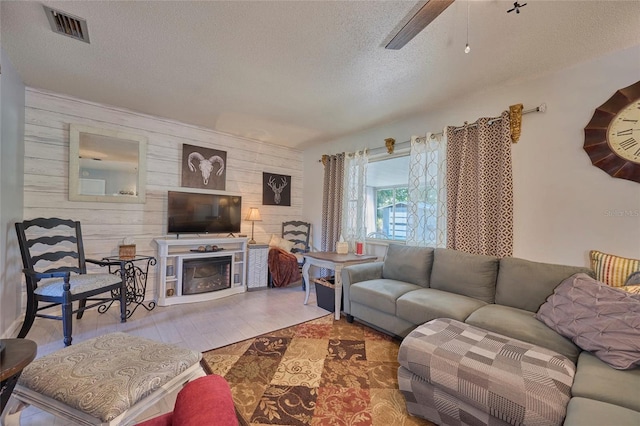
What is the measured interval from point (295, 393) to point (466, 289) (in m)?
1.72

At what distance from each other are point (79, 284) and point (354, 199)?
327cm

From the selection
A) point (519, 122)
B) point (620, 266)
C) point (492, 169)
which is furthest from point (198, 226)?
point (620, 266)

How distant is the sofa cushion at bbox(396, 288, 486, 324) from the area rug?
0.37 m

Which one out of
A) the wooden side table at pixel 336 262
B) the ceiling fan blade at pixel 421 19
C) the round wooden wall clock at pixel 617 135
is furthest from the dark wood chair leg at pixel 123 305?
the round wooden wall clock at pixel 617 135

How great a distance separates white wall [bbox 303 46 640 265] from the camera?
6.68 feet

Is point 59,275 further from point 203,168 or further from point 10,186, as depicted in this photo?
point 203,168

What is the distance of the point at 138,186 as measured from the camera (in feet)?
11.4

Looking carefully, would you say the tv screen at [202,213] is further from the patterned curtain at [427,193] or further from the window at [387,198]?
the patterned curtain at [427,193]

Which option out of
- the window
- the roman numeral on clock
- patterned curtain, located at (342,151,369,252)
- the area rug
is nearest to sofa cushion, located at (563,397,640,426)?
the area rug

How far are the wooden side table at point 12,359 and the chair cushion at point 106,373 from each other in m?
0.19

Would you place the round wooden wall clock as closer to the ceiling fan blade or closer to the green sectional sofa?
the green sectional sofa

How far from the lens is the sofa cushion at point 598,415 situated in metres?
0.99

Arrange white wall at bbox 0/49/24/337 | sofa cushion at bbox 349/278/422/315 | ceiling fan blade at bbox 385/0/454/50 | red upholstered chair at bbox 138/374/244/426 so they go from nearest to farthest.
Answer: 1. red upholstered chair at bbox 138/374/244/426
2. ceiling fan blade at bbox 385/0/454/50
3. white wall at bbox 0/49/24/337
4. sofa cushion at bbox 349/278/422/315

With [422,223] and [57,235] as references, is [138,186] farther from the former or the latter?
[422,223]
